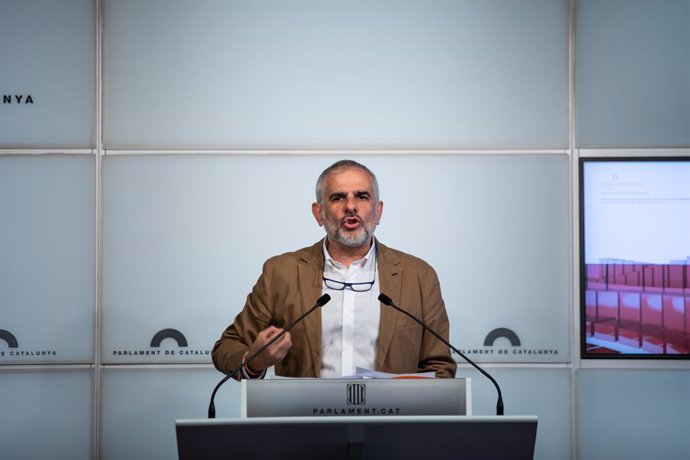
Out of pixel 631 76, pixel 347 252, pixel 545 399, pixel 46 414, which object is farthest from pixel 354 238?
pixel 46 414

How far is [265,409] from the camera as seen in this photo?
2.08m

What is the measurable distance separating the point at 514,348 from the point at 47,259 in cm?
258

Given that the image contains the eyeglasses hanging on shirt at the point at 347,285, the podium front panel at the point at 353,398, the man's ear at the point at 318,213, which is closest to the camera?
the podium front panel at the point at 353,398

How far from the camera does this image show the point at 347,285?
3.10 m

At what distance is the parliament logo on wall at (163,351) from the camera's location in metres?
4.09

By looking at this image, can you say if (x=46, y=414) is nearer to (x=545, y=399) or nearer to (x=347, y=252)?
(x=347, y=252)

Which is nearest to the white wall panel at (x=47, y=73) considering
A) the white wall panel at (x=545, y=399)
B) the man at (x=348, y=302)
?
the man at (x=348, y=302)

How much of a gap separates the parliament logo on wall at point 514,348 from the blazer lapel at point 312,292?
4.23 ft

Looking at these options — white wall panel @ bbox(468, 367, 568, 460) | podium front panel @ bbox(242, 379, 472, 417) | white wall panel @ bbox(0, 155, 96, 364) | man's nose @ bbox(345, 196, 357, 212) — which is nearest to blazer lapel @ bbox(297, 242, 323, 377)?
man's nose @ bbox(345, 196, 357, 212)

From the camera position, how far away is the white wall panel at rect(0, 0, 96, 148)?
163 inches

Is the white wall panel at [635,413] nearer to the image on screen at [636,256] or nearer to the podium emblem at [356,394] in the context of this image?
the image on screen at [636,256]

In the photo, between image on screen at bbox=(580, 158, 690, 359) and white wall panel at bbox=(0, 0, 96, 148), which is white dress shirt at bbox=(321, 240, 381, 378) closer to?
image on screen at bbox=(580, 158, 690, 359)

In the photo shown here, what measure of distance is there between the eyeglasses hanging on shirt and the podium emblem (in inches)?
40.0

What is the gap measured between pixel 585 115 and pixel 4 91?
319 cm
